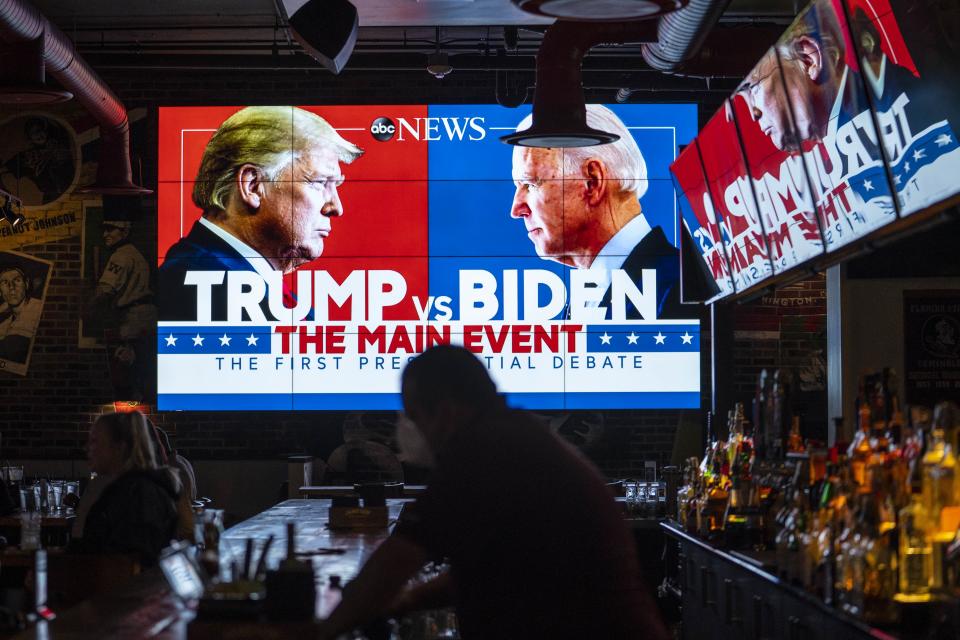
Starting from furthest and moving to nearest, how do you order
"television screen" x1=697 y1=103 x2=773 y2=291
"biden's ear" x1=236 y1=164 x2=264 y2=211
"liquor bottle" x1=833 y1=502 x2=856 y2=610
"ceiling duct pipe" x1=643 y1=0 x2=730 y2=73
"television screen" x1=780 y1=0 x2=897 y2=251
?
1. "biden's ear" x1=236 y1=164 x2=264 y2=211
2. "ceiling duct pipe" x1=643 y1=0 x2=730 y2=73
3. "television screen" x1=697 y1=103 x2=773 y2=291
4. "television screen" x1=780 y1=0 x2=897 y2=251
5. "liquor bottle" x1=833 y1=502 x2=856 y2=610

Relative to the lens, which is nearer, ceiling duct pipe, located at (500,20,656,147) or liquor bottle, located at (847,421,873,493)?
liquor bottle, located at (847,421,873,493)

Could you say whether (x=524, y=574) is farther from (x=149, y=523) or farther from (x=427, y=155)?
(x=427, y=155)

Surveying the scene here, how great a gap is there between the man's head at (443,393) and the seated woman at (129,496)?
266 centimetres

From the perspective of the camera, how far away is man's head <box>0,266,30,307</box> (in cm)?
1067

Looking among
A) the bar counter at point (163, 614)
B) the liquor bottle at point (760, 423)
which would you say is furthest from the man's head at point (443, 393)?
the liquor bottle at point (760, 423)

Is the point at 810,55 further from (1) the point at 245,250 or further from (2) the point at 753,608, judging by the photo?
(1) the point at 245,250

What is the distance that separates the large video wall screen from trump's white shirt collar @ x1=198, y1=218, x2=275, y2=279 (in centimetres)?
487

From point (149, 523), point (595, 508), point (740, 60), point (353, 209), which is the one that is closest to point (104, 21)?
point (353, 209)

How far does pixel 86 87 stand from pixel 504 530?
7.20 metres

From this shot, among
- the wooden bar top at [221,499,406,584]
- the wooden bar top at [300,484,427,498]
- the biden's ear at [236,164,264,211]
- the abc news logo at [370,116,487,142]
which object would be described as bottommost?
the wooden bar top at [300,484,427,498]

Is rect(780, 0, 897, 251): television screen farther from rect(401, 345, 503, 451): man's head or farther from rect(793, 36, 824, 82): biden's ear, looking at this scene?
rect(401, 345, 503, 451): man's head

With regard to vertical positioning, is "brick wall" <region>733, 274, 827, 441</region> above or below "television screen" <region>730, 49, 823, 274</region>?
below

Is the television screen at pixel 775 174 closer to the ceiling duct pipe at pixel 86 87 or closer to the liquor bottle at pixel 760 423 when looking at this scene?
the liquor bottle at pixel 760 423

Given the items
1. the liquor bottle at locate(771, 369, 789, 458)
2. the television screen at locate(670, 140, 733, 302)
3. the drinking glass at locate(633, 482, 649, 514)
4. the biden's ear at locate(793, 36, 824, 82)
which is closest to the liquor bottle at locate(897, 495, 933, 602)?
the liquor bottle at locate(771, 369, 789, 458)
